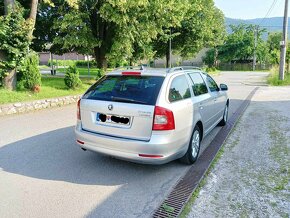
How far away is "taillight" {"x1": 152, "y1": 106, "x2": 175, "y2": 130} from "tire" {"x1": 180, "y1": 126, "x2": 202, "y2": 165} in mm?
863

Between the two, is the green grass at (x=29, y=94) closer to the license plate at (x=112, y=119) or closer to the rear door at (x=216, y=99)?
the license plate at (x=112, y=119)

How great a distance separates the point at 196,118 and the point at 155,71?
109cm

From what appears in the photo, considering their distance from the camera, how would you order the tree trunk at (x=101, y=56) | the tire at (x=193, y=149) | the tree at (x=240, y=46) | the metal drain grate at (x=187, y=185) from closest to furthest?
the metal drain grate at (x=187, y=185)
the tire at (x=193, y=149)
the tree trunk at (x=101, y=56)
the tree at (x=240, y=46)

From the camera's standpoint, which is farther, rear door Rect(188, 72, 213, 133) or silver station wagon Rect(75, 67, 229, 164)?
rear door Rect(188, 72, 213, 133)

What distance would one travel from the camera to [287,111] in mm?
9125

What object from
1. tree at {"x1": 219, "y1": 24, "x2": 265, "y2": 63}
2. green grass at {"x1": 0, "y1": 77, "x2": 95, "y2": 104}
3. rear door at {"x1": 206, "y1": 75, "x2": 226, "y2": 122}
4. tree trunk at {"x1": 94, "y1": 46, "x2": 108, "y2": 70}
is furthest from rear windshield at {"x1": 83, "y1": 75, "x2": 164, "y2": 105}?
tree at {"x1": 219, "y1": 24, "x2": 265, "y2": 63}

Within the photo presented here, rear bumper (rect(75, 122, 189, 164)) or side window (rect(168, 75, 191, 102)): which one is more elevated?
side window (rect(168, 75, 191, 102))

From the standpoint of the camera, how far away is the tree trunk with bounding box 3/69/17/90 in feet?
32.4

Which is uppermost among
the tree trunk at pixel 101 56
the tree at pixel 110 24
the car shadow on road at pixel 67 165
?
the tree at pixel 110 24

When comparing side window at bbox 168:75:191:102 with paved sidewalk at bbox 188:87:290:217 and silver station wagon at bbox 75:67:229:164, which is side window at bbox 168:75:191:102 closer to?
silver station wagon at bbox 75:67:229:164

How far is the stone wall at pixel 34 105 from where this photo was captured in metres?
8.25

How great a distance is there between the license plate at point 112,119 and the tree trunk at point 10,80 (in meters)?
7.44

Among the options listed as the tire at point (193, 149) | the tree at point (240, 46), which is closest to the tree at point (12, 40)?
the tire at point (193, 149)

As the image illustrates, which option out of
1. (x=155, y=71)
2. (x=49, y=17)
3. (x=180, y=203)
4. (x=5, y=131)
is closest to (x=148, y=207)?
(x=180, y=203)
